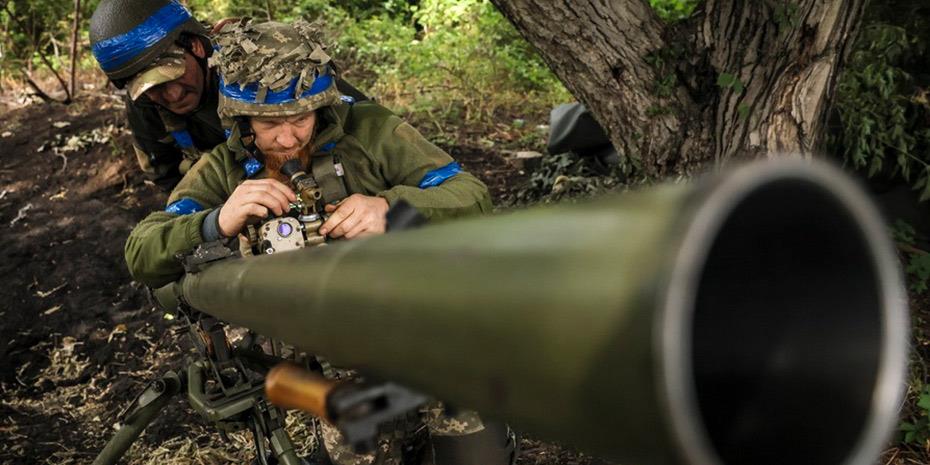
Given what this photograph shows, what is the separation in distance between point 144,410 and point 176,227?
909 millimetres

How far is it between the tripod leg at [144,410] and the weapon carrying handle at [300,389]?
1831mm

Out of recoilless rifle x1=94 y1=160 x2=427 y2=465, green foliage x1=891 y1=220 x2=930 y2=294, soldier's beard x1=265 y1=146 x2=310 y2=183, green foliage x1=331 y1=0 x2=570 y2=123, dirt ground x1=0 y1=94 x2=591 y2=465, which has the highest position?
soldier's beard x1=265 y1=146 x2=310 y2=183

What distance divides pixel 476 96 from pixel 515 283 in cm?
702

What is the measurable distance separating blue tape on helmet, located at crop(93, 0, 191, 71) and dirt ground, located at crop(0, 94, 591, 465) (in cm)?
187

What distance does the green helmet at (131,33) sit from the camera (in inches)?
133

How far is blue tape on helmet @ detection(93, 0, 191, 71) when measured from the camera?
338 centimetres

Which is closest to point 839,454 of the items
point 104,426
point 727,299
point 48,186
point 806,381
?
point 806,381

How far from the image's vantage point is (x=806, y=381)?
0.84 metres

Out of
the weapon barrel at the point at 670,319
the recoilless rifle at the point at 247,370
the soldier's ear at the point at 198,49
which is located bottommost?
the recoilless rifle at the point at 247,370

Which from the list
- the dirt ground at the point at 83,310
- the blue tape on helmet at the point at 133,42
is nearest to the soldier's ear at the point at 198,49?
the blue tape on helmet at the point at 133,42

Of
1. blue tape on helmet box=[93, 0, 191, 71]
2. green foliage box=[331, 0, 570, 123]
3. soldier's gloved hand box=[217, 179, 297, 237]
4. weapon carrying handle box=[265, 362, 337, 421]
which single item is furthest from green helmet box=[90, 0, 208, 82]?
green foliage box=[331, 0, 570, 123]

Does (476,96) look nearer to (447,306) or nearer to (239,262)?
(239,262)

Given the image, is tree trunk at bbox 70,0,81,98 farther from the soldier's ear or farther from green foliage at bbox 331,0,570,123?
the soldier's ear

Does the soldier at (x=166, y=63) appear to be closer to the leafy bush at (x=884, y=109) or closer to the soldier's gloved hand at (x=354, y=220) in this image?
the soldier's gloved hand at (x=354, y=220)
